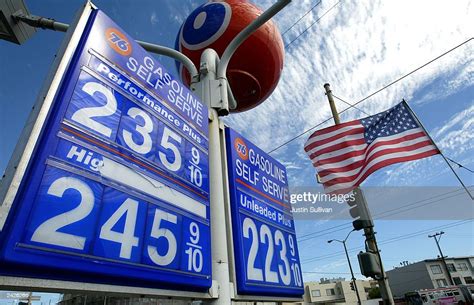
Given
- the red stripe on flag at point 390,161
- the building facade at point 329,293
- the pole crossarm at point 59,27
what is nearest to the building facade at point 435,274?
the building facade at point 329,293

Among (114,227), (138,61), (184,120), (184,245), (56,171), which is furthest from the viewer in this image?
(184,120)

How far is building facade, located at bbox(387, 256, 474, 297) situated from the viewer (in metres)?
48.8

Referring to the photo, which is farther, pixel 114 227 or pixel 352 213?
pixel 352 213

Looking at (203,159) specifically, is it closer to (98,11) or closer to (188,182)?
(188,182)

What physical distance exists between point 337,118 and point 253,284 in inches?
312

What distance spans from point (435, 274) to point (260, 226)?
5907cm

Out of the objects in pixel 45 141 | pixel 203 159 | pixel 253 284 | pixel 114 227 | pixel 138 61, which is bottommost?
pixel 253 284

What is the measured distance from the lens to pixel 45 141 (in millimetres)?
1530

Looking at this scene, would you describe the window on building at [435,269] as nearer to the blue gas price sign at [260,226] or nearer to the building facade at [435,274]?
the building facade at [435,274]

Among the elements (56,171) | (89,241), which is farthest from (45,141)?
(89,241)

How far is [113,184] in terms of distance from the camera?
5.80 feet

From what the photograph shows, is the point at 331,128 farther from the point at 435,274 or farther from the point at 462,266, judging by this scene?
the point at 462,266

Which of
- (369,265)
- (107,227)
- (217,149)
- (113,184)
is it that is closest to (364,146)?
(369,265)

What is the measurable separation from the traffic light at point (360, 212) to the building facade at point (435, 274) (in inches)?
2034
